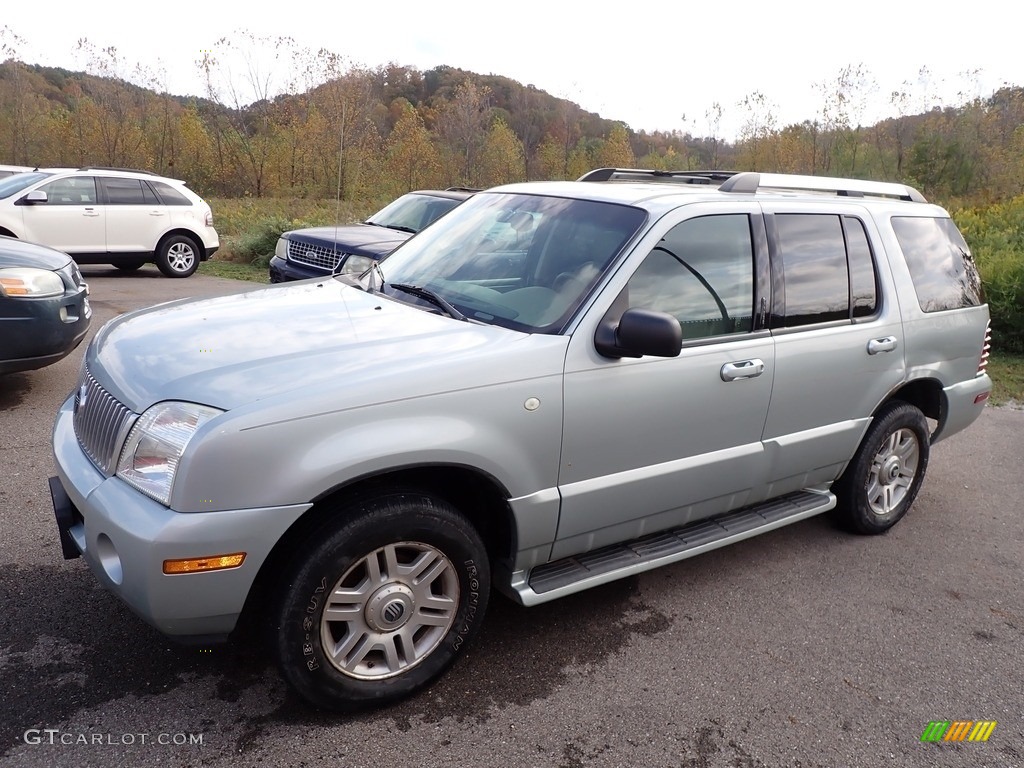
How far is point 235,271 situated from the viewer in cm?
1444

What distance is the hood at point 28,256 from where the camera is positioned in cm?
555

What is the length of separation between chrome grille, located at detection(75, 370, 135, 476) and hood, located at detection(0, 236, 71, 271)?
3.12m

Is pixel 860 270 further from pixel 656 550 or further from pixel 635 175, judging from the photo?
pixel 656 550

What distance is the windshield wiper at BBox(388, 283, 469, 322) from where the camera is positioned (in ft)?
10.5

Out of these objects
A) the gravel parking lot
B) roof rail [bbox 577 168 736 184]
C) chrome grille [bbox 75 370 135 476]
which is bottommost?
the gravel parking lot

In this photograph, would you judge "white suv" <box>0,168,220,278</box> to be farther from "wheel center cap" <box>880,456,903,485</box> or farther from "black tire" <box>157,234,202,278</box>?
"wheel center cap" <box>880,456,903,485</box>

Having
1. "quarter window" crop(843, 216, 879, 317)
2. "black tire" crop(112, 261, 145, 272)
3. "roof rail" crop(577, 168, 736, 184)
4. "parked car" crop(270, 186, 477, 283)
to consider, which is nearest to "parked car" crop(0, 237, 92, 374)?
"parked car" crop(270, 186, 477, 283)

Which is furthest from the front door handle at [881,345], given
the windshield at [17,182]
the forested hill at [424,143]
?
the forested hill at [424,143]

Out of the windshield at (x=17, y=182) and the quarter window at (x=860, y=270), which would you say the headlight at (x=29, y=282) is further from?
the windshield at (x=17, y=182)

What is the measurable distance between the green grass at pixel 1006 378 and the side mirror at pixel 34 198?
1268cm

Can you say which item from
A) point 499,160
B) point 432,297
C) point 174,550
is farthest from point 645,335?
point 499,160

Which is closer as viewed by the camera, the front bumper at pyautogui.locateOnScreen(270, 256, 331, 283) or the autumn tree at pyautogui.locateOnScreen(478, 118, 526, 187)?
the front bumper at pyautogui.locateOnScreen(270, 256, 331, 283)

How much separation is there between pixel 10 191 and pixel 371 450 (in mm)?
12064

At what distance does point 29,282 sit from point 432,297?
12.1 ft
